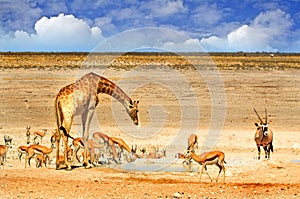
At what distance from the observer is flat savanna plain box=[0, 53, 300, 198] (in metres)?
10.6

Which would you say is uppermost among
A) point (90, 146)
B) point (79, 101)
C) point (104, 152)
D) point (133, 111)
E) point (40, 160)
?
point (79, 101)

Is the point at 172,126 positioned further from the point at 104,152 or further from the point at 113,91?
the point at 113,91

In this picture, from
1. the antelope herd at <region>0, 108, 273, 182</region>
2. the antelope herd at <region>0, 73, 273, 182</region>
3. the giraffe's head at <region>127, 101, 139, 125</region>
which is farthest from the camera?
the giraffe's head at <region>127, 101, 139, 125</region>

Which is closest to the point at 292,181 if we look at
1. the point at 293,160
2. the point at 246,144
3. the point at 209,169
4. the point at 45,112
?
the point at 209,169

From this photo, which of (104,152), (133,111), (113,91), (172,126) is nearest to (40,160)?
(104,152)

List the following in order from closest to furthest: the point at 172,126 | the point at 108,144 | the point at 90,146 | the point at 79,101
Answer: the point at 79,101
the point at 90,146
the point at 108,144
the point at 172,126

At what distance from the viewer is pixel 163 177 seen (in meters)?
12.3

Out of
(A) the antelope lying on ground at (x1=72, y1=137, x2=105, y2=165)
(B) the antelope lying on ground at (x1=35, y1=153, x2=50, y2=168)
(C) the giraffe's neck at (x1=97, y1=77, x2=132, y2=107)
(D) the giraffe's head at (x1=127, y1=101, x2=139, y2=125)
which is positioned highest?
(C) the giraffe's neck at (x1=97, y1=77, x2=132, y2=107)

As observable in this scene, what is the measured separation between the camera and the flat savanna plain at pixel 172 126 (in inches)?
417

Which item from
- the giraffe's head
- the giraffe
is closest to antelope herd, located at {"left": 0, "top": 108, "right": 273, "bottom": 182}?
the giraffe

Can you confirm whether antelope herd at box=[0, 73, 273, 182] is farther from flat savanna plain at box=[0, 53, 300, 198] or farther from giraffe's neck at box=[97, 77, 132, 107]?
flat savanna plain at box=[0, 53, 300, 198]

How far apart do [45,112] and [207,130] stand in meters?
8.40

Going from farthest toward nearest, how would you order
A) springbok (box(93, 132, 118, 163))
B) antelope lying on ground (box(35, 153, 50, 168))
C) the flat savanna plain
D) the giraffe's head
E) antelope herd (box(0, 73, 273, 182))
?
springbok (box(93, 132, 118, 163))
antelope lying on ground (box(35, 153, 50, 168))
the giraffe's head
antelope herd (box(0, 73, 273, 182))
the flat savanna plain

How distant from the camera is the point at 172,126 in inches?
885
